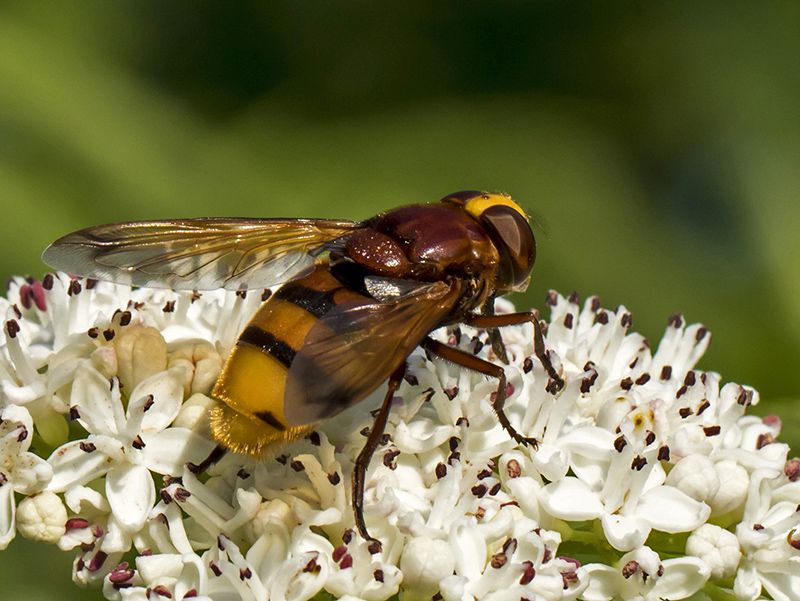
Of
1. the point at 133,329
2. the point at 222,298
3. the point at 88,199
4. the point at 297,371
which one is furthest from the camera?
the point at 88,199

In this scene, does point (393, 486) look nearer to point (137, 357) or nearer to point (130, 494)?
point (130, 494)

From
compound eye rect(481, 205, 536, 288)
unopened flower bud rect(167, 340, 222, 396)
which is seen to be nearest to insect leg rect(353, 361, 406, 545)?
compound eye rect(481, 205, 536, 288)

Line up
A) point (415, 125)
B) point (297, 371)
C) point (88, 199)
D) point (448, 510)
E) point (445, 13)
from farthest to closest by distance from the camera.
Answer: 1. point (445, 13)
2. point (415, 125)
3. point (88, 199)
4. point (448, 510)
5. point (297, 371)

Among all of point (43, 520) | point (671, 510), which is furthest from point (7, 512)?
point (671, 510)

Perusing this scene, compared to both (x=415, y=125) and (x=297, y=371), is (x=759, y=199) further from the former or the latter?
(x=297, y=371)

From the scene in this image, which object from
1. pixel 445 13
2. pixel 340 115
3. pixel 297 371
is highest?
pixel 445 13

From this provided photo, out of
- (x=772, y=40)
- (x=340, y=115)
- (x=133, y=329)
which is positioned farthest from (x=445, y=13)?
(x=133, y=329)

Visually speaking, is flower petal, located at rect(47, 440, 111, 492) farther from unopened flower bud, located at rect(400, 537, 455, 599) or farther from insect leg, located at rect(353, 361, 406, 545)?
unopened flower bud, located at rect(400, 537, 455, 599)

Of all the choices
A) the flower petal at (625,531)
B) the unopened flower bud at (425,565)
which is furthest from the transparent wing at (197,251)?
the flower petal at (625,531)
